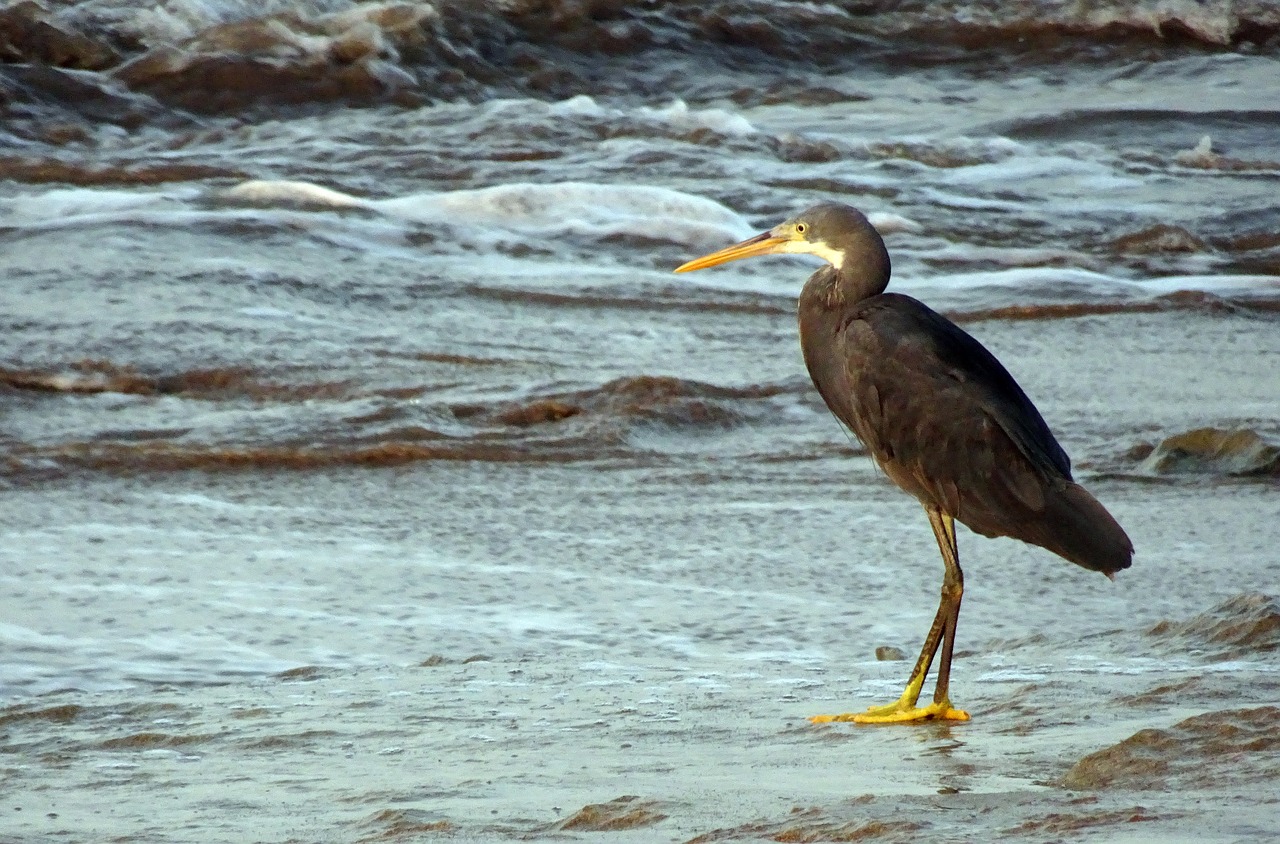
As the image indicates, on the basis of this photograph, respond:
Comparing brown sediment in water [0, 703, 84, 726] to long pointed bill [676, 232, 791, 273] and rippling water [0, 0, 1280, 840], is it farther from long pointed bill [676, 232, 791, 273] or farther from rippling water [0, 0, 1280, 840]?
long pointed bill [676, 232, 791, 273]

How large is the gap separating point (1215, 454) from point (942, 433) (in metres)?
2.25

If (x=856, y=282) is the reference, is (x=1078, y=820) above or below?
below

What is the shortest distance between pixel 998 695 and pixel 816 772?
807 millimetres

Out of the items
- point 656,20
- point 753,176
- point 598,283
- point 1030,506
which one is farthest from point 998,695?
point 656,20

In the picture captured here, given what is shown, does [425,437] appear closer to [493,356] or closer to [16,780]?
[493,356]

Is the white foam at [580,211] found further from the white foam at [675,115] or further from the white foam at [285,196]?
the white foam at [675,115]

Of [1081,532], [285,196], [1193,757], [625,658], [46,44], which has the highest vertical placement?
[46,44]

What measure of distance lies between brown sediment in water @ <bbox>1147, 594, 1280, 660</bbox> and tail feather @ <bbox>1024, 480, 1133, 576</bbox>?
359mm

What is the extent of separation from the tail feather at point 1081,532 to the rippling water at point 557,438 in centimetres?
25

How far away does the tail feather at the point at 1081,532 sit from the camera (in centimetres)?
358

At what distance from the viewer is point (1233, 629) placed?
12.7ft

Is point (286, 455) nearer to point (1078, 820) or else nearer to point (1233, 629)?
point (1233, 629)

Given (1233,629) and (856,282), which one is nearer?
(1233,629)

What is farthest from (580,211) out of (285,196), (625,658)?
(625,658)
